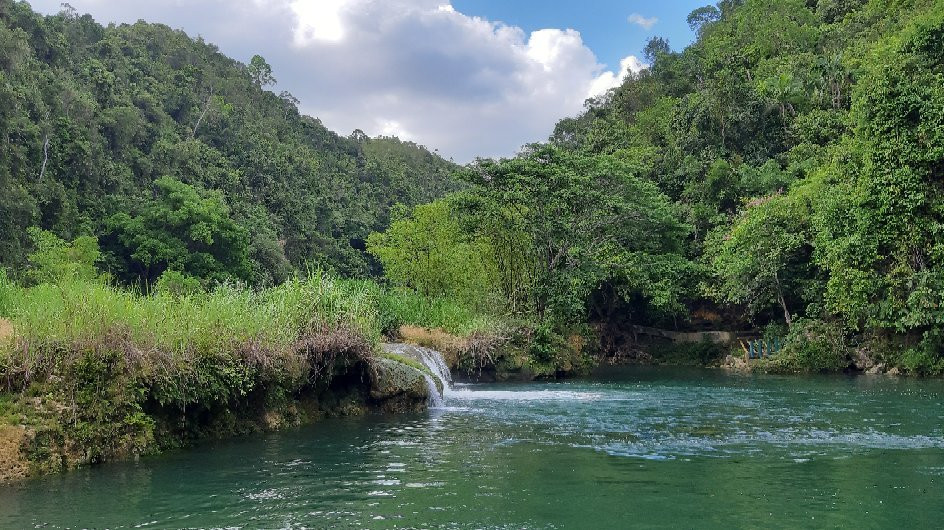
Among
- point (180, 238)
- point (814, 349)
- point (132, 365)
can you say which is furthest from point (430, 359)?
point (180, 238)

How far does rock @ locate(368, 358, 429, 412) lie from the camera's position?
698 inches

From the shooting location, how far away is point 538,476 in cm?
1066

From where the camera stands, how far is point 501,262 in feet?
117

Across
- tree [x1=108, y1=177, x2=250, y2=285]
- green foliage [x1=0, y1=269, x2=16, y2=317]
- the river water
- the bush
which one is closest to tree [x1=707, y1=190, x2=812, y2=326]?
the bush

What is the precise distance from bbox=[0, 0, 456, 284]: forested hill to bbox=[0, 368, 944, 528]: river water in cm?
1921

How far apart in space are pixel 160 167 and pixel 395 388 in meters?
48.0

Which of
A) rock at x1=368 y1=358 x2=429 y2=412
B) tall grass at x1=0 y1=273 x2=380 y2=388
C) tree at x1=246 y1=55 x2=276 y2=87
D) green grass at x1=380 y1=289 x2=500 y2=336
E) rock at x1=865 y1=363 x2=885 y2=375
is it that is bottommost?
rock at x1=368 y1=358 x2=429 y2=412

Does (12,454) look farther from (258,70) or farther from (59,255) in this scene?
(258,70)

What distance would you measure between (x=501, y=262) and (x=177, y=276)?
69.4ft

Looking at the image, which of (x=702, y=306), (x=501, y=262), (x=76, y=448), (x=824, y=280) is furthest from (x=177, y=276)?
(x=76, y=448)

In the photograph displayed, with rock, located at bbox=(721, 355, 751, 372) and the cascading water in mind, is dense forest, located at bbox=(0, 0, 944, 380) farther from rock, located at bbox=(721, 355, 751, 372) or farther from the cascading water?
the cascading water

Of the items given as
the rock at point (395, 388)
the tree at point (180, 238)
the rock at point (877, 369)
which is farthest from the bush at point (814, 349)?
the tree at point (180, 238)

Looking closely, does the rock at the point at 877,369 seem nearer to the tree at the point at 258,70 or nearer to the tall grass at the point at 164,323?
the tall grass at the point at 164,323

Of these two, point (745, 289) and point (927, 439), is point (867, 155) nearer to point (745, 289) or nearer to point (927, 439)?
point (745, 289)
